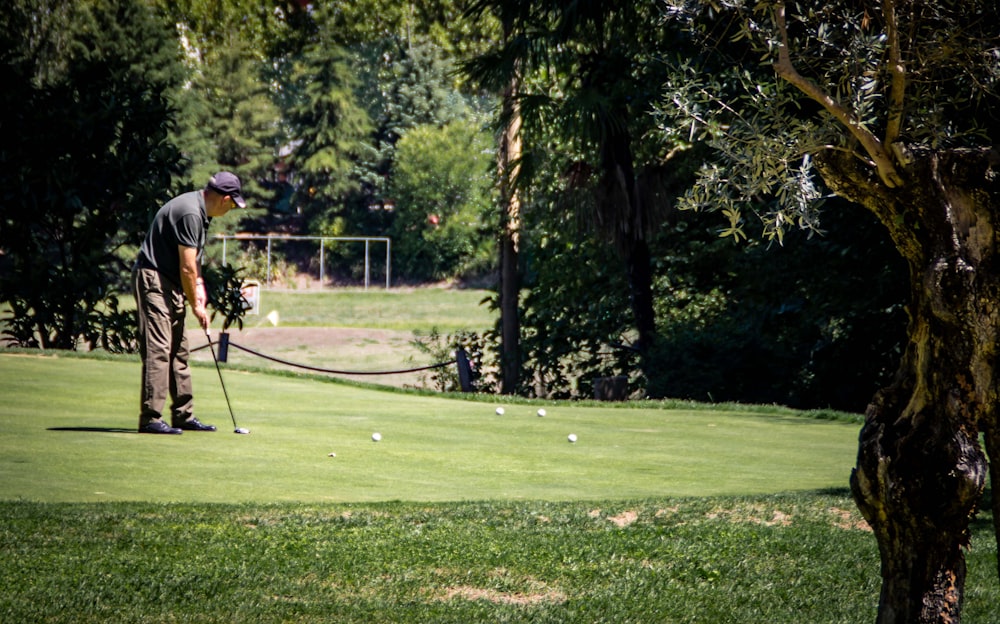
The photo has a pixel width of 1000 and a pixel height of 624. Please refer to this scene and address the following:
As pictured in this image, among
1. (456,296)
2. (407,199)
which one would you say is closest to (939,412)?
(456,296)

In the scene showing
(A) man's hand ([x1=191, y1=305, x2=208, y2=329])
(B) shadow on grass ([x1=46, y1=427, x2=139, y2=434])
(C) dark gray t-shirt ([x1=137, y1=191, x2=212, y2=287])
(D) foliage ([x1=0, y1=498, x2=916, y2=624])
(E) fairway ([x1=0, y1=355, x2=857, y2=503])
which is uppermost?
(C) dark gray t-shirt ([x1=137, y1=191, x2=212, y2=287])

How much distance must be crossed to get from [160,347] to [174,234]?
3.00 feet

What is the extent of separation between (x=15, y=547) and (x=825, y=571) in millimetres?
4014

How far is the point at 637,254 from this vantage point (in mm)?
19109

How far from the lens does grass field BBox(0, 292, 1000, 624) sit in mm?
5172

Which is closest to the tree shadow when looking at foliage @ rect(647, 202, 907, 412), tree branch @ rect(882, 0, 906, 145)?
tree branch @ rect(882, 0, 906, 145)

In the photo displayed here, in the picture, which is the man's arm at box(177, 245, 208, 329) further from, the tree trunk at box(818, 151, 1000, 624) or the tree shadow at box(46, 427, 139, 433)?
the tree trunk at box(818, 151, 1000, 624)

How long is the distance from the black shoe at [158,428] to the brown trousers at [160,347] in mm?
42

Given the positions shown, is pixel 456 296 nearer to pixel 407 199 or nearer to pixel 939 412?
pixel 407 199

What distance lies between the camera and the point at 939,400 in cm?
408

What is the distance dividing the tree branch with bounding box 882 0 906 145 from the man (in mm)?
6110

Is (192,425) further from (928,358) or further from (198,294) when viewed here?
(928,358)

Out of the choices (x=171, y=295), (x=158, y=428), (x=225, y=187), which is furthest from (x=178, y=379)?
(x=225, y=187)

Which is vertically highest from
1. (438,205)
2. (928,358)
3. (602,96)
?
(438,205)
